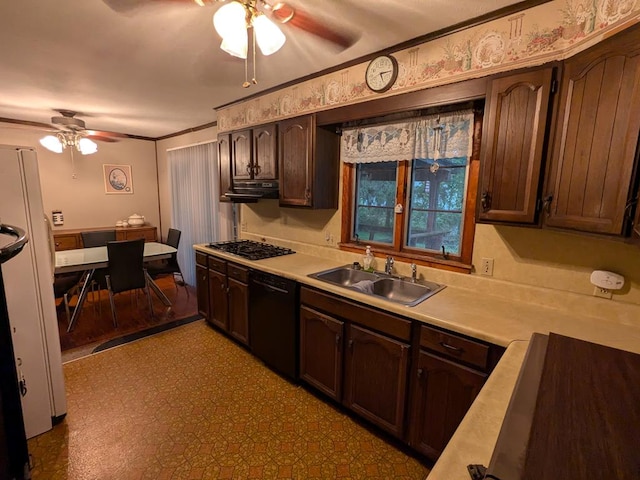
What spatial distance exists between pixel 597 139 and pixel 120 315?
459 centimetres

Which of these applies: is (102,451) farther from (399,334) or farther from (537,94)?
(537,94)

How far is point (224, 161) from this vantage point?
133 inches

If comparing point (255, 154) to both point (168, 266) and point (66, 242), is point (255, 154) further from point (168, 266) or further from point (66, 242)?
point (66, 242)

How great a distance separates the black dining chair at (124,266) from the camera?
10.7 feet

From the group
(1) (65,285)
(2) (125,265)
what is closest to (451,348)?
(2) (125,265)

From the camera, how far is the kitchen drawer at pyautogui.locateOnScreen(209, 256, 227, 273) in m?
2.95

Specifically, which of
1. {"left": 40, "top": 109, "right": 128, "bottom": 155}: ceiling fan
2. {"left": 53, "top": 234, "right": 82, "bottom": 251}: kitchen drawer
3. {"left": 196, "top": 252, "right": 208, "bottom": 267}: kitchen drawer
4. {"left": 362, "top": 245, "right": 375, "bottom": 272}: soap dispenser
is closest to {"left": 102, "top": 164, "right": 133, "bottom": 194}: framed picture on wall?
{"left": 53, "top": 234, "right": 82, "bottom": 251}: kitchen drawer

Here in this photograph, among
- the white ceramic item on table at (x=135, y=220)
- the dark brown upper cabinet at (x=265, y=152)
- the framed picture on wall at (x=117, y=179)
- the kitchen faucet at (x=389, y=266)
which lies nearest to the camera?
the kitchen faucet at (x=389, y=266)

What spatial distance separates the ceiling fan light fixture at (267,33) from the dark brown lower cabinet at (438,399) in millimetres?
1700

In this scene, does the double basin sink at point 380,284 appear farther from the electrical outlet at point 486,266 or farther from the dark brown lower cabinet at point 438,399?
the dark brown lower cabinet at point 438,399

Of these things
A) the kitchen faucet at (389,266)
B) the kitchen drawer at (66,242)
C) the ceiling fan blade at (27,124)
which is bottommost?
the kitchen drawer at (66,242)

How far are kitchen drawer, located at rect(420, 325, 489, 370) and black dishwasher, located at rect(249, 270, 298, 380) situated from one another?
999 millimetres

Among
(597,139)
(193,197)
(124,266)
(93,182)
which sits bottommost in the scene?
(124,266)

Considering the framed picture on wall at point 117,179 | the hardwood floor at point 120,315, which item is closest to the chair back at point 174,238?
the hardwood floor at point 120,315
